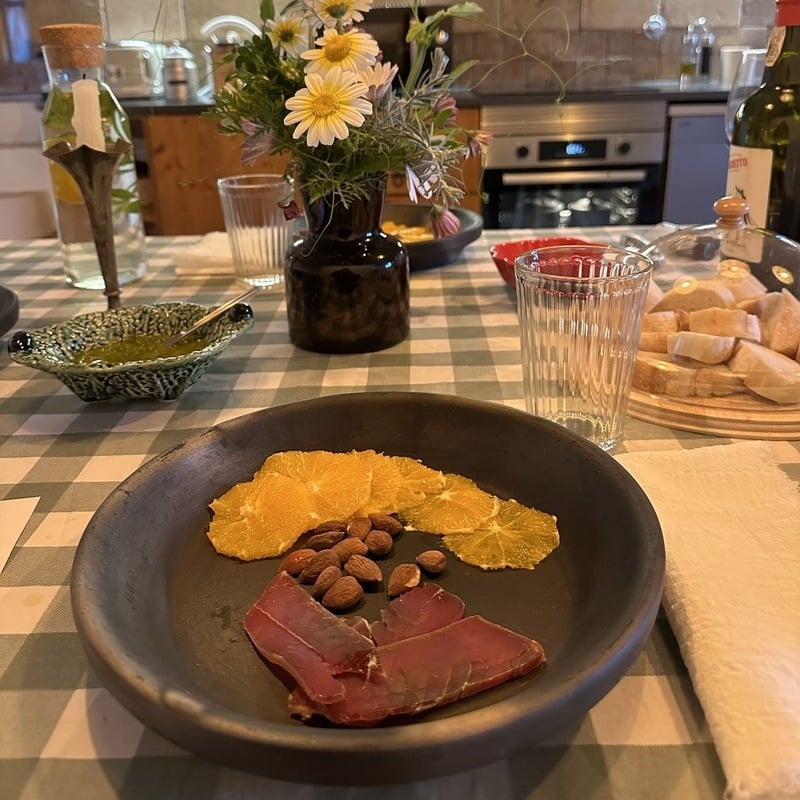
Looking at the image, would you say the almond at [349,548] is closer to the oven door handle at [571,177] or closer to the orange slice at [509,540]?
the orange slice at [509,540]

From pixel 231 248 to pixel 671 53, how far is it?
2742 millimetres

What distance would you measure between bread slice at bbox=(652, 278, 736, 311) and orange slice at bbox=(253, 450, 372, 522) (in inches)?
18.7

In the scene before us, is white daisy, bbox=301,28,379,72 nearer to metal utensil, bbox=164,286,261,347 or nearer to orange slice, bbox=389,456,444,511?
metal utensil, bbox=164,286,261,347

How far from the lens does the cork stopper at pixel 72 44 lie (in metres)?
1.13

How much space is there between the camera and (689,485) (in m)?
0.63

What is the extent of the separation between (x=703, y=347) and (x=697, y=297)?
0.38 feet

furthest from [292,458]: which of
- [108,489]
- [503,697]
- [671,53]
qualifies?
[671,53]

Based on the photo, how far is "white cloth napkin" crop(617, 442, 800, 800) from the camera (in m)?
0.39

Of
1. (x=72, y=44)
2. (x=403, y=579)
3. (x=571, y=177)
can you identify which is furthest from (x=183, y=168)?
(x=403, y=579)

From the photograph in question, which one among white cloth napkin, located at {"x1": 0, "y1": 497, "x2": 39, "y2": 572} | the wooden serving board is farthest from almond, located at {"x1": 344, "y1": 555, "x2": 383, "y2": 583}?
the wooden serving board

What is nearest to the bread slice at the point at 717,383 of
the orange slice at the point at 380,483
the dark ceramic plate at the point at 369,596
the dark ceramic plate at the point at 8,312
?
the dark ceramic plate at the point at 369,596

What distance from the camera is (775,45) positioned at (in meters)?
1.15

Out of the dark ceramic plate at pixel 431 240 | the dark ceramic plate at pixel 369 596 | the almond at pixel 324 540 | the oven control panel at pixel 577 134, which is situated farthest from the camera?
the oven control panel at pixel 577 134

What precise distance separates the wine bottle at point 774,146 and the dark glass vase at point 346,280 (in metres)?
0.51
